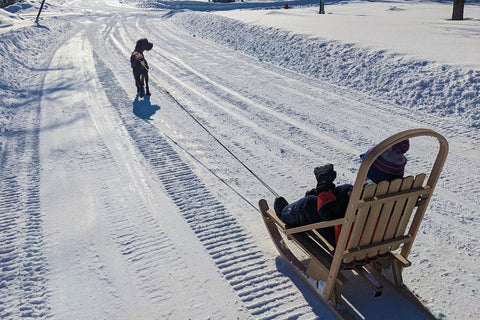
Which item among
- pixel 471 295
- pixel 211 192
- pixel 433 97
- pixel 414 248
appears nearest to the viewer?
pixel 471 295

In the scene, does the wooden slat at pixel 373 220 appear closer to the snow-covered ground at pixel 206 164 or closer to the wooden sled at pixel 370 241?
the wooden sled at pixel 370 241

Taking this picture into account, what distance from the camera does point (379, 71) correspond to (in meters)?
9.45

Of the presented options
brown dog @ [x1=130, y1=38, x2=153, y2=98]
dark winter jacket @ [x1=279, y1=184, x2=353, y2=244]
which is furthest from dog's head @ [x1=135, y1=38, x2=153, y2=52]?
dark winter jacket @ [x1=279, y1=184, x2=353, y2=244]

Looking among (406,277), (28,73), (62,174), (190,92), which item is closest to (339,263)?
(406,277)

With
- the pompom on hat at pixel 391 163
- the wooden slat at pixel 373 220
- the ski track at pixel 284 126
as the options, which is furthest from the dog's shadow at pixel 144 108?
the wooden slat at pixel 373 220

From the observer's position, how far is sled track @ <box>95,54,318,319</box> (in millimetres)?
3410

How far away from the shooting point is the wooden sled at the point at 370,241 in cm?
277

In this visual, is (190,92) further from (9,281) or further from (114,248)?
(9,281)

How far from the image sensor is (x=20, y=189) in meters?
5.18

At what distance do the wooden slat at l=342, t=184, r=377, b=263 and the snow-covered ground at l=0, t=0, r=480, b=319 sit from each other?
720mm

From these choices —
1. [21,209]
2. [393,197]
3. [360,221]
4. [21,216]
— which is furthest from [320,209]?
[21,209]

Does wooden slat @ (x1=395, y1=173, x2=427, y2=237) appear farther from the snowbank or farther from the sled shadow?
the snowbank

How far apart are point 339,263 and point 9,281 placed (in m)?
2.95

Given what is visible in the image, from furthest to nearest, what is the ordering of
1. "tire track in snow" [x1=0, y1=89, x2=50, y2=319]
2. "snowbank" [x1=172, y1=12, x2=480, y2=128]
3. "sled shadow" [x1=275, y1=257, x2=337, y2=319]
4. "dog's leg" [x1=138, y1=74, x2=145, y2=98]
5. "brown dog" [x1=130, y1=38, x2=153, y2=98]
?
"dog's leg" [x1=138, y1=74, x2=145, y2=98] → "brown dog" [x1=130, y1=38, x2=153, y2=98] → "snowbank" [x1=172, y1=12, x2=480, y2=128] → "tire track in snow" [x1=0, y1=89, x2=50, y2=319] → "sled shadow" [x1=275, y1=257, x2=337, y2=319]
